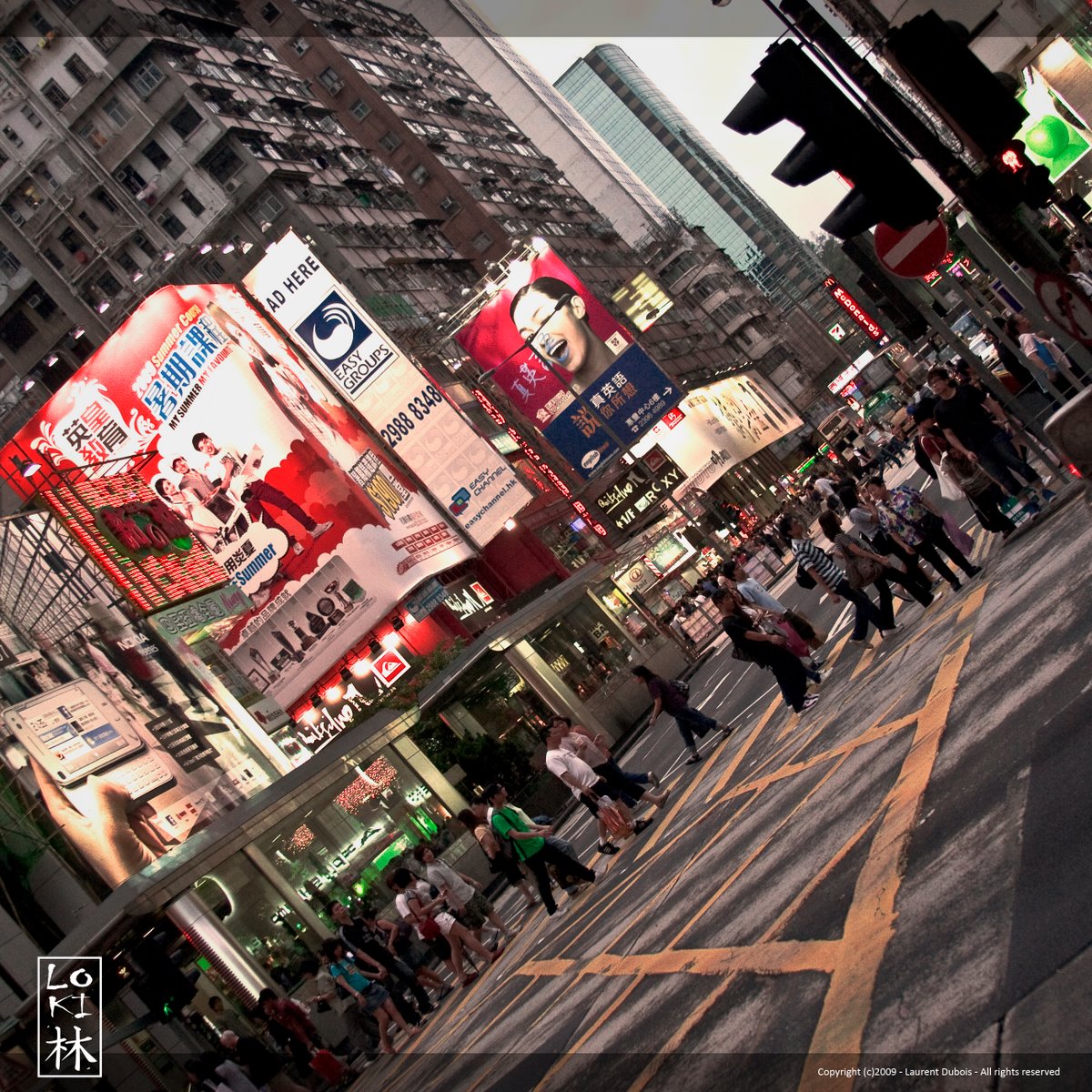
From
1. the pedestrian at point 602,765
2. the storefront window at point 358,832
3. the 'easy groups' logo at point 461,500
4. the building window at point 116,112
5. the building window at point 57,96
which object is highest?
the building window at point 57,96

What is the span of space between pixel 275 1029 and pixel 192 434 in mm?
24912

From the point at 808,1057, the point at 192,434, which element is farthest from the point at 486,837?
the point at 192,434

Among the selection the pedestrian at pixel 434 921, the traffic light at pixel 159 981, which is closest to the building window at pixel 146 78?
the traffic light at pixel 159 981

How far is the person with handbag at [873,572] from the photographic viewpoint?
12539 millimetres

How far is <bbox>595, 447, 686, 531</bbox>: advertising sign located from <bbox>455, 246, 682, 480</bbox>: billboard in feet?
36.9

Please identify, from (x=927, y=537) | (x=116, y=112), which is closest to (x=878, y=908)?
(x=927, y=537)

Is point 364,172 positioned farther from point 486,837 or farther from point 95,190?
point 486,837

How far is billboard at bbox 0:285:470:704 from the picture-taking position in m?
36.5

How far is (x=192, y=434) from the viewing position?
36469mm

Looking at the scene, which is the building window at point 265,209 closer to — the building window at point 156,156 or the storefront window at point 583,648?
the building window at point 156,156

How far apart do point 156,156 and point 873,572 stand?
4879cm

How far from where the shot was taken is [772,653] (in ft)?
40.8

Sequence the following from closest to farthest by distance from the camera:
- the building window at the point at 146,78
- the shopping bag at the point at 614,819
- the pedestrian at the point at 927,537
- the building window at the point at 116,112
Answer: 1. the pedestrian at the point at 927,537
2. the shopping bag at the point at 614,819
3. the building window at the point at 116,112
4. the building window at the point at 146,78

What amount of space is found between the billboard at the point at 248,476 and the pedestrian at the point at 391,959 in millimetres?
22021
